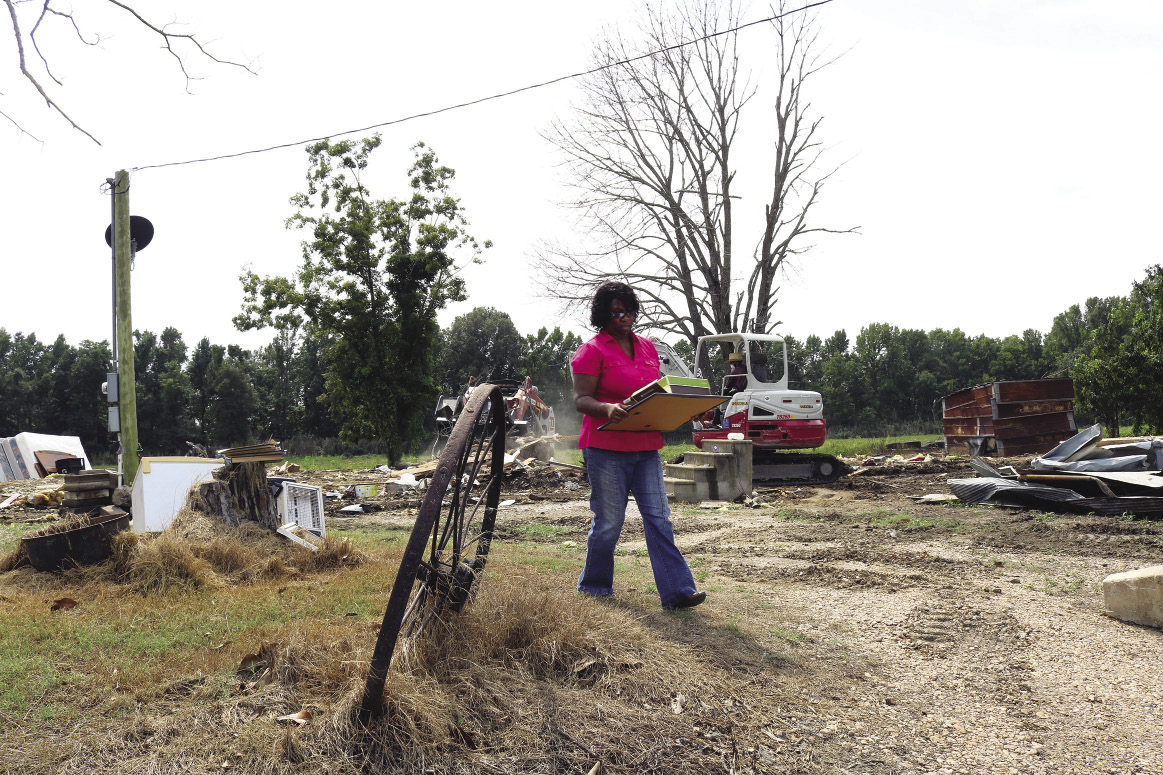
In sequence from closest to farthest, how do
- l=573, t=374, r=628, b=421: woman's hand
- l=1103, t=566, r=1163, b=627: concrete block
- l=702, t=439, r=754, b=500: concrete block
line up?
1. l=573, t=374, r=628, b=421: woman's hand
2. l=1103, t=566, r=1163, b=627: concrete block
3. l=702, t=439, r=754, b=500: concrete block

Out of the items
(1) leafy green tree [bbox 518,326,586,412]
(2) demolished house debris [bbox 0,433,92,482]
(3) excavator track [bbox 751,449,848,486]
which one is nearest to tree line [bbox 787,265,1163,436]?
(1) leafy green tree [bbox 518,326,586,412]

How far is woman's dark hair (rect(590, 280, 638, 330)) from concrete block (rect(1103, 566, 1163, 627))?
134 inches

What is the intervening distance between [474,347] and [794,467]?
43.7m

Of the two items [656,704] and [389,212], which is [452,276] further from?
[656,704]

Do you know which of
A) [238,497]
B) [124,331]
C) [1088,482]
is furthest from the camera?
[124,331]

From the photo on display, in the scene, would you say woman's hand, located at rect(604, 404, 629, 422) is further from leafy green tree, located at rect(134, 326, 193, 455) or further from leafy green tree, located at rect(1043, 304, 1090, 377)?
leafy green tree, located at rect(1043, 304, 1090, 377)

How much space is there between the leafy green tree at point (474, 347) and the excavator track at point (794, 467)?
1641 inches

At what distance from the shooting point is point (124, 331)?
10148 mm

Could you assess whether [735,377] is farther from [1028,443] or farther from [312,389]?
[312,389]

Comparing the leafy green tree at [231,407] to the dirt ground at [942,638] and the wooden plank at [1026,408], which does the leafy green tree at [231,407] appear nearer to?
the wooden plank at [1026,408]

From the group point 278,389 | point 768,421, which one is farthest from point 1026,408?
point 278,389

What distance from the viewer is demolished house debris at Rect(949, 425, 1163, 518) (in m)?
8.43

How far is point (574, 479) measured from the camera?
16.5 m

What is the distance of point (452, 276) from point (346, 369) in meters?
4.64
